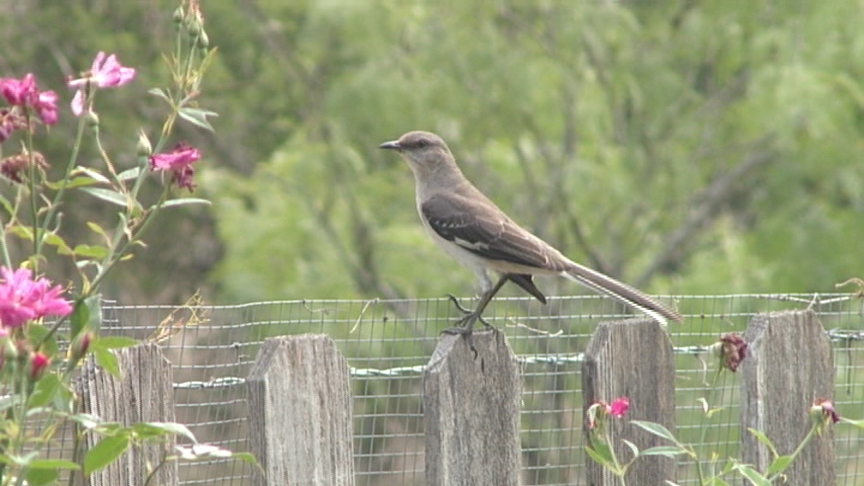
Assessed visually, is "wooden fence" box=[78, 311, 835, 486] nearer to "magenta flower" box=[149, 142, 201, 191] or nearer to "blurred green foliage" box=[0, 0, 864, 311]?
"magenta flower" box=[149, 142, 201, 191]

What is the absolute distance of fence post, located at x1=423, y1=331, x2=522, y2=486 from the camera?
325 centimetres

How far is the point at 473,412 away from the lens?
3299 mm

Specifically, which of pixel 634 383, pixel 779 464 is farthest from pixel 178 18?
pixel 779 464

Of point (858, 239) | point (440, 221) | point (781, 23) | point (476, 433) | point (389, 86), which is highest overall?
point (781, 23)

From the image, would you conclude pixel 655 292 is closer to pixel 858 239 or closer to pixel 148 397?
pixel 858 239

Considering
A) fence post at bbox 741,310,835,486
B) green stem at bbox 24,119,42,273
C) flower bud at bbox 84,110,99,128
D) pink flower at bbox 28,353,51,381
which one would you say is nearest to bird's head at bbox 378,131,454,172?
fence post at bbox 741,310,835,486

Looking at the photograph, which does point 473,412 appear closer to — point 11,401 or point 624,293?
point 11,401

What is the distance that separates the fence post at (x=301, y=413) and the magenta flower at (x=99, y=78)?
746 millimetres

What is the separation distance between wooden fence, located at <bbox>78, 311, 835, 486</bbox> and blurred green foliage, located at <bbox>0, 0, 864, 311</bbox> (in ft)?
19.2

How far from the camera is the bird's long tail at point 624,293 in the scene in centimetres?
413

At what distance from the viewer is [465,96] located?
1032cm

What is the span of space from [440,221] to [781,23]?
5490 mm

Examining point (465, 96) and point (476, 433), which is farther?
point (465, 96)

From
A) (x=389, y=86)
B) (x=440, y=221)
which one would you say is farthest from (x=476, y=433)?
(x=389, y=86)
